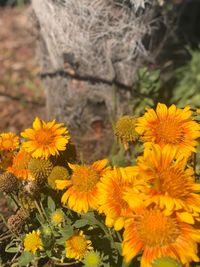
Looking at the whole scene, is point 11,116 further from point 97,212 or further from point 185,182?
point 185,182

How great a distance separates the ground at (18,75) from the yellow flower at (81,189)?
1.66 meters

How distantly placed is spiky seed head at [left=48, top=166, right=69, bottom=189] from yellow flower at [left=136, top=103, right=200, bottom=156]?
0.31 metres

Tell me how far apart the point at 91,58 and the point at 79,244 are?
4.87 ft

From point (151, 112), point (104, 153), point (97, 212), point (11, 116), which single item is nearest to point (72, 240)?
point (97, 212)

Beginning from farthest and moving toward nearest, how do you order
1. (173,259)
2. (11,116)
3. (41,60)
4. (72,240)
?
(11,116) → (41,60) → (72,240) → (173,259)

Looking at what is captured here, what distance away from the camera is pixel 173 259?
155cm

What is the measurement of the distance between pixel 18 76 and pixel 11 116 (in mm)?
469

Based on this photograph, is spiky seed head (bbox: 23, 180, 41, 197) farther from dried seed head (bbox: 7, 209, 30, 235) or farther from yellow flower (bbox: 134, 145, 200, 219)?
yellow flower (bbox: 134, 145, 200, 219)

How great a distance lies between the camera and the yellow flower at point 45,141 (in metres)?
1.90

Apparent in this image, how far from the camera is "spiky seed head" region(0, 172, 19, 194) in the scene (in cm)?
183

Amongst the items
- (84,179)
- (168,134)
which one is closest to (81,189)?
(84,179)

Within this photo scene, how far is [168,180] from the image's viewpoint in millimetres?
1635

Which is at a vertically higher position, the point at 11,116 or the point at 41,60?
the point at 41,60

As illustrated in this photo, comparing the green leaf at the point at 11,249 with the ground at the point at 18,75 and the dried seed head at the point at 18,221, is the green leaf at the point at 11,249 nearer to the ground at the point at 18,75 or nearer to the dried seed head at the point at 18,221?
the dried seed head at the point at 18,221
